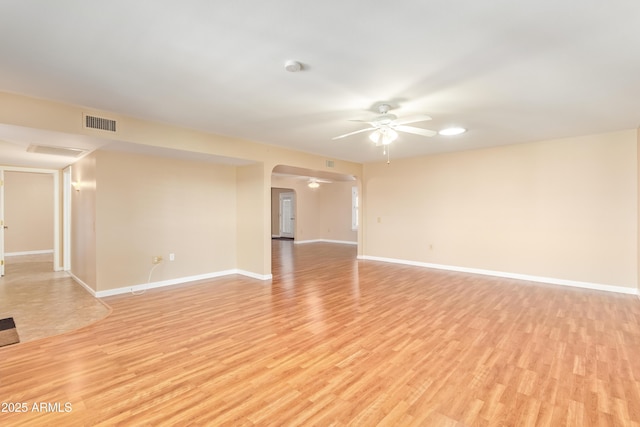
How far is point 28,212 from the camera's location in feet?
28.3

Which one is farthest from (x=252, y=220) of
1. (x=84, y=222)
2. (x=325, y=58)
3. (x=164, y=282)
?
(x=325, y=58)

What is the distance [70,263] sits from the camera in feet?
20.4

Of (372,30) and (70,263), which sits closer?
(372,30)

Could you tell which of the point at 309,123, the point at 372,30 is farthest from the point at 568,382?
the point at 309,123

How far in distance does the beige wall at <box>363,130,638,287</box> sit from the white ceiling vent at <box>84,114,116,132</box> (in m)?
5.60

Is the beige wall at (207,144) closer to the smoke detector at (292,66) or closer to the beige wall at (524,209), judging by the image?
the beige wall at (524,209)

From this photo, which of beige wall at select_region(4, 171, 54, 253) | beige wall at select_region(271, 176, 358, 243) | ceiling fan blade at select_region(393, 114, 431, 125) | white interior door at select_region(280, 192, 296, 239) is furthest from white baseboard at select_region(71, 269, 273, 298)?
white interior door at select_region(280, 192, 296, 239)

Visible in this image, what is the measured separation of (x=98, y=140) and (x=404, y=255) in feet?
20.2

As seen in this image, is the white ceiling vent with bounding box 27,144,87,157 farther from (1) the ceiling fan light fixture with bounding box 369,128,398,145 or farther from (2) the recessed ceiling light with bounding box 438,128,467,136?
(2) the recessed ceiling light with bounding box 438,128,467,136

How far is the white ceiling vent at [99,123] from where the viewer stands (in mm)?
3576

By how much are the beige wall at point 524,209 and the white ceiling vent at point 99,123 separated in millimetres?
5604

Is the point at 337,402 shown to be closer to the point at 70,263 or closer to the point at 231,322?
the point at 231,322

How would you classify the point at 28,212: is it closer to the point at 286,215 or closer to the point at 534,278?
the point at 286,215

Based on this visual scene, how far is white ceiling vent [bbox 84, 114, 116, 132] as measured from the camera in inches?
141
